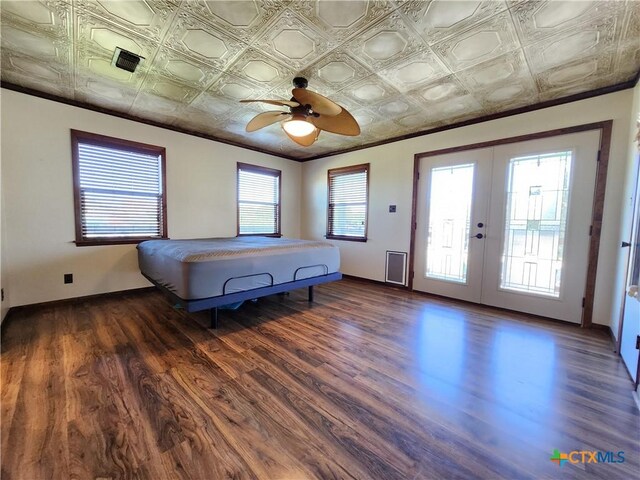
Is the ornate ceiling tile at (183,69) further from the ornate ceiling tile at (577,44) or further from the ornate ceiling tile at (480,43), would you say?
the ornate ceiling tile at (577,44)

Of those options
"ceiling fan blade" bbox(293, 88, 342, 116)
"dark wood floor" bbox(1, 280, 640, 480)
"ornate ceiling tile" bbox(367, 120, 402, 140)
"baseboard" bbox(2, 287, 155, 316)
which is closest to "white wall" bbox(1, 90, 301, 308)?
"baseboard" bbox(2, 287, 155, 316)

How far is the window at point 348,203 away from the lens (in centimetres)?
473

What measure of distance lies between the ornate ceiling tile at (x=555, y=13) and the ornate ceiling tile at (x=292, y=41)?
1.33 meters

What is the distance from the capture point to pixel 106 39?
6.73 feet

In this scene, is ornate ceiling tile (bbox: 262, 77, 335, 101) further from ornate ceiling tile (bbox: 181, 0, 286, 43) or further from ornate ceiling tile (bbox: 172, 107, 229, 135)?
ornate ceiling tile (bbox: 172, 107, 229, 135)

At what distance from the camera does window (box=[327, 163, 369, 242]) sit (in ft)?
15.5

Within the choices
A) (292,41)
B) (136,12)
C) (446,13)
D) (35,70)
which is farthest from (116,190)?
(446,13)

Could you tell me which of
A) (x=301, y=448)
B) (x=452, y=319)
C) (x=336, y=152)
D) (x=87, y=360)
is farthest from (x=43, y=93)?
(x=452, y=319)

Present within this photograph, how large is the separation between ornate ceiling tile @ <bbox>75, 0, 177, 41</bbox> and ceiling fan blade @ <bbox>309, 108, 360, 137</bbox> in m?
1.28

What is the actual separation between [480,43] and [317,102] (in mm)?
1351

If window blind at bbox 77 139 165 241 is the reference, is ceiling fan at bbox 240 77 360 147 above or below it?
above

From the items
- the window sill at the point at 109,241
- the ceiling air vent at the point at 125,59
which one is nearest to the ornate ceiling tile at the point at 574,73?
the ceiling air vent at the point at 125,59

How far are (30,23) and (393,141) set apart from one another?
4.13 meters

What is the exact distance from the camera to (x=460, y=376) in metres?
1.83
